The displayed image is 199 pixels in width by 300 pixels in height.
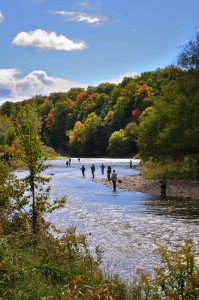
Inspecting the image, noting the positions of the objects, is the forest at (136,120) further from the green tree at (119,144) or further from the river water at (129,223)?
the river water at (129,223)

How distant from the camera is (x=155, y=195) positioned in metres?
36.6

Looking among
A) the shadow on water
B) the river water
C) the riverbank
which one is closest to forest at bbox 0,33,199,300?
the river water

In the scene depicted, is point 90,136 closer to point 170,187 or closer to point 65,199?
point 170,187

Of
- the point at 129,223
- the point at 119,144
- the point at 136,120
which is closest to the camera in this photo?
the point at 129,223

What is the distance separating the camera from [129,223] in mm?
23469

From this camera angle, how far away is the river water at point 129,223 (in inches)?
621

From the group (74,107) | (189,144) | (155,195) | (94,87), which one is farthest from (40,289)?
(94,87)

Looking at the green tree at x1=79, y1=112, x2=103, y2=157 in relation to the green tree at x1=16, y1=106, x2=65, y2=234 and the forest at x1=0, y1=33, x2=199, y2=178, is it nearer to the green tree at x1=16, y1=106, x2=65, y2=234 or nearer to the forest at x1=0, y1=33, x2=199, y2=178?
the forest at x1=0, y1=33, x2=199, y2=178

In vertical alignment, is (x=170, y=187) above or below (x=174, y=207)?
above

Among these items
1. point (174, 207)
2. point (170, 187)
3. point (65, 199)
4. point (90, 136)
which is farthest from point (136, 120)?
point (65, 199)

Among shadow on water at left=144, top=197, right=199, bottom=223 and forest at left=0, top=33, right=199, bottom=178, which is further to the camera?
forest at left=0, top=33, right=199, bottom=178

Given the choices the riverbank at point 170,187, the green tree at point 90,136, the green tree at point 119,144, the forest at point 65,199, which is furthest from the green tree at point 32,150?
the green tree at point 90,136

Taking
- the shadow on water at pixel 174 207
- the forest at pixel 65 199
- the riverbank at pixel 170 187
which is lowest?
the shadow on water at pixel 174 207

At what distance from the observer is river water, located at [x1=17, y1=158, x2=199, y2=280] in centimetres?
1577
